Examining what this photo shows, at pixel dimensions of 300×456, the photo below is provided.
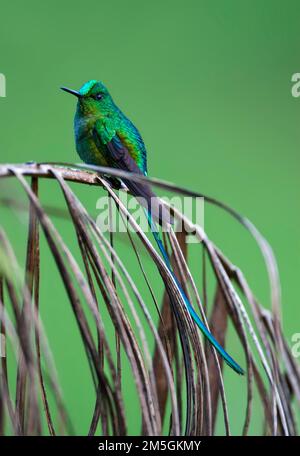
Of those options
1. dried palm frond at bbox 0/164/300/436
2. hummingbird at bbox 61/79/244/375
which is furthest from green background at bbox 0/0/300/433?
dried palm frond at bbox 0/164/300/436

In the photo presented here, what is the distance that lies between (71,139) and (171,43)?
734 mm

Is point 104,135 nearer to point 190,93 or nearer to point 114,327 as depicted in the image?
point 114,327

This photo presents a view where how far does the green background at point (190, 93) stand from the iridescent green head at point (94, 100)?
1.26 feet

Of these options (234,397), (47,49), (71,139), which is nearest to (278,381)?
(234,397)

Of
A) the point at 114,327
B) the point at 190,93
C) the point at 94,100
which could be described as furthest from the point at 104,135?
the point at 190,93

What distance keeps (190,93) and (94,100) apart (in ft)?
A: 3.79

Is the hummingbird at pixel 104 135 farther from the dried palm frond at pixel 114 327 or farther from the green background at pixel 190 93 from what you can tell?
the dried palm frond at pixel 114 327

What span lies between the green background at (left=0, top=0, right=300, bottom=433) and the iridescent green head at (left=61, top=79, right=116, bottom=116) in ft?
1.26

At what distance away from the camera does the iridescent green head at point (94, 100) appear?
76.8 inches

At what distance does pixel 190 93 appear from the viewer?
305 cm

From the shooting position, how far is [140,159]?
1.92 meters

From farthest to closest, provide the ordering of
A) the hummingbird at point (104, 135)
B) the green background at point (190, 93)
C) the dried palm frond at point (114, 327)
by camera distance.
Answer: the green background at point (190, 93) → the hummingbird at point (104, 135) → the dried palm frond at point (114, 327)

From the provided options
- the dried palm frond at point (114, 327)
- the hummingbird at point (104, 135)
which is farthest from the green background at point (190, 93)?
the dried palm frond at point (114, 327)

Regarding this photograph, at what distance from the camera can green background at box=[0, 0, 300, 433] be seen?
2.48 meters
